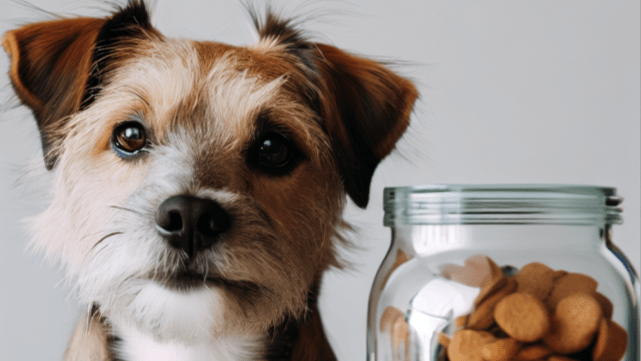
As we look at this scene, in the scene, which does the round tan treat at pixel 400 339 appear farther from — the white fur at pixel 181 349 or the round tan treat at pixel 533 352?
the white fur at pixel 181 349

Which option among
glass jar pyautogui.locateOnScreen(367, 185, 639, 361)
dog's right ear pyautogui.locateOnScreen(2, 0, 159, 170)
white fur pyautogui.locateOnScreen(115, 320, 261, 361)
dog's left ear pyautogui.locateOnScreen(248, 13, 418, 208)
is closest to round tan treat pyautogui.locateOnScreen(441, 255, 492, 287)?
glass jar pyautogui.locateOnScreen(367, 185, 639, 361)

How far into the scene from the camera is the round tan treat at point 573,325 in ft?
2.22

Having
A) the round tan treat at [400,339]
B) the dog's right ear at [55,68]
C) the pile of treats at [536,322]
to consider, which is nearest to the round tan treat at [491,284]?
the pile of treats at [536,322]

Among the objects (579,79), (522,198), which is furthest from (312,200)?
(579,79)

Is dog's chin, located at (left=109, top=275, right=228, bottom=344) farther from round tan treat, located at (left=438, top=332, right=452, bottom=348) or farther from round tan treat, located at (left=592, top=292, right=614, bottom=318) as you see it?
round tan treat, located at (left=592, top=292, right=614, bottom=318)

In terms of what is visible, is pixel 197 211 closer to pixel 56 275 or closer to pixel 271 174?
pixel 271 174

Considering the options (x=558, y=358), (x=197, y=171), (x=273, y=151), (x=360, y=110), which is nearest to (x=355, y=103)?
(x=360, y=110)

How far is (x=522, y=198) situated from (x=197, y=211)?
422mm

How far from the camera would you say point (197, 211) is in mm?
736

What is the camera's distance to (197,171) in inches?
33.6

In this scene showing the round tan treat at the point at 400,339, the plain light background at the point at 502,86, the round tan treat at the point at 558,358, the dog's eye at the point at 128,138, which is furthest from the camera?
the plain light background at the point at 502,86

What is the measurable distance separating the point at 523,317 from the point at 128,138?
652 mm

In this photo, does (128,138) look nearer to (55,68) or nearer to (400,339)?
(55,68)

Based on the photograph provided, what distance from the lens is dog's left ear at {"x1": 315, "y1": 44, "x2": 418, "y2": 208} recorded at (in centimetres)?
98
